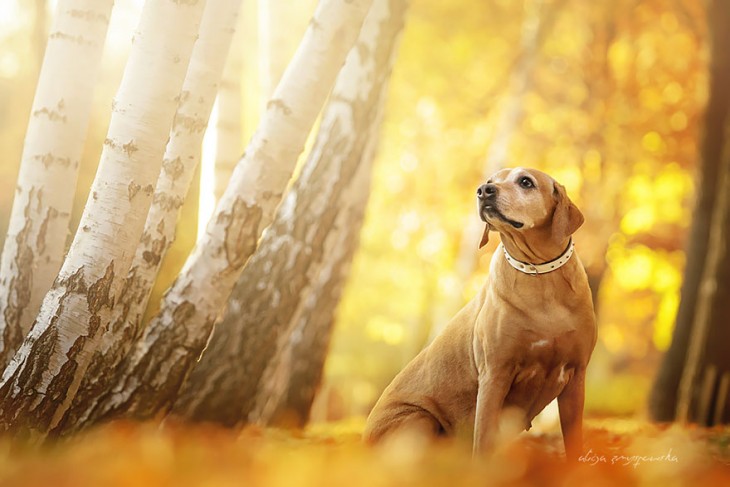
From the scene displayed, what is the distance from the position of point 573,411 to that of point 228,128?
391cm

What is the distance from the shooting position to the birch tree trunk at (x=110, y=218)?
3742 millimetres

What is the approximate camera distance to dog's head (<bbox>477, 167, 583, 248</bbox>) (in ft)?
13.3

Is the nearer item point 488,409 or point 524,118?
point 488,409

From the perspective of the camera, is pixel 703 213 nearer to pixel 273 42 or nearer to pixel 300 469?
pixel 273 42

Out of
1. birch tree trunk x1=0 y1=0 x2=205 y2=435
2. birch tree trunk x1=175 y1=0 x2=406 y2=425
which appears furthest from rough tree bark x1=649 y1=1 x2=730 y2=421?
birch tree trunk x1=0 y1=0 x2=205 y2=435

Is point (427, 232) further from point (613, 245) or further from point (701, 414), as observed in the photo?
point (701, 414)

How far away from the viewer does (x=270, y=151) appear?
14.6ft

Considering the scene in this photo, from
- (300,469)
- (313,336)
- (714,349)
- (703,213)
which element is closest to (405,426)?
(300,469)

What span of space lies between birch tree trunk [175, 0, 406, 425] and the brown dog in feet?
4.74

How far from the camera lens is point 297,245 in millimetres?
5551

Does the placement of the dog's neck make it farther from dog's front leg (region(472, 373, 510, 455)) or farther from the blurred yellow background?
the blurred yellow background

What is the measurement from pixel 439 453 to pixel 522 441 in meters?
2.15

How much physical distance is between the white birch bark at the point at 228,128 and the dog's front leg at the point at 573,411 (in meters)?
3.40

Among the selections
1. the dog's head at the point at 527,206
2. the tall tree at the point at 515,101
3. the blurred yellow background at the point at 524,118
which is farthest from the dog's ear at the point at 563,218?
the tall tree at the point at 515,101
